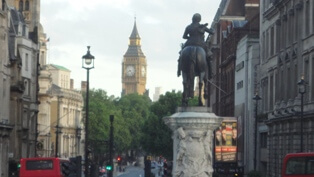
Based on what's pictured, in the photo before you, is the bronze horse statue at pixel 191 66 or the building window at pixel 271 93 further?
the building window at pixel 271 93

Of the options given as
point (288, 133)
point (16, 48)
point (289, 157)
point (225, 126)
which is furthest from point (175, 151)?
point (16, 48)

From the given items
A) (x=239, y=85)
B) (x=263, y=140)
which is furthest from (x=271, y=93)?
(x=239, y=85)

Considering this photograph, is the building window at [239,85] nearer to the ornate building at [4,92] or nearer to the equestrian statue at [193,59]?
the ornate building at [4,92]

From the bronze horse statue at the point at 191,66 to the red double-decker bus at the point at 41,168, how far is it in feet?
96.9

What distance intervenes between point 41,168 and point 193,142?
31.8 metres

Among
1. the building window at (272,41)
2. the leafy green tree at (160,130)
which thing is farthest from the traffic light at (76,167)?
the leafy green tree at (160,130)

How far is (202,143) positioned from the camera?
119 ft

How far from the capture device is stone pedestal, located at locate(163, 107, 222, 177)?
36.0 meters

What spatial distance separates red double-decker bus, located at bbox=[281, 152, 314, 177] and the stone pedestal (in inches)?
524

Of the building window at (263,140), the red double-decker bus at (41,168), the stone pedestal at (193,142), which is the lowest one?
the red double-decker bus at (41,168)

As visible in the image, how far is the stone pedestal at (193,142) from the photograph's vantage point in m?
36.0

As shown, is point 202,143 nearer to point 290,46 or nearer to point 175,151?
point 175,151

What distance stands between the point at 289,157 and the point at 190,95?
48.3 feet

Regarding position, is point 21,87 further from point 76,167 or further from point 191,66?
point 191,66
